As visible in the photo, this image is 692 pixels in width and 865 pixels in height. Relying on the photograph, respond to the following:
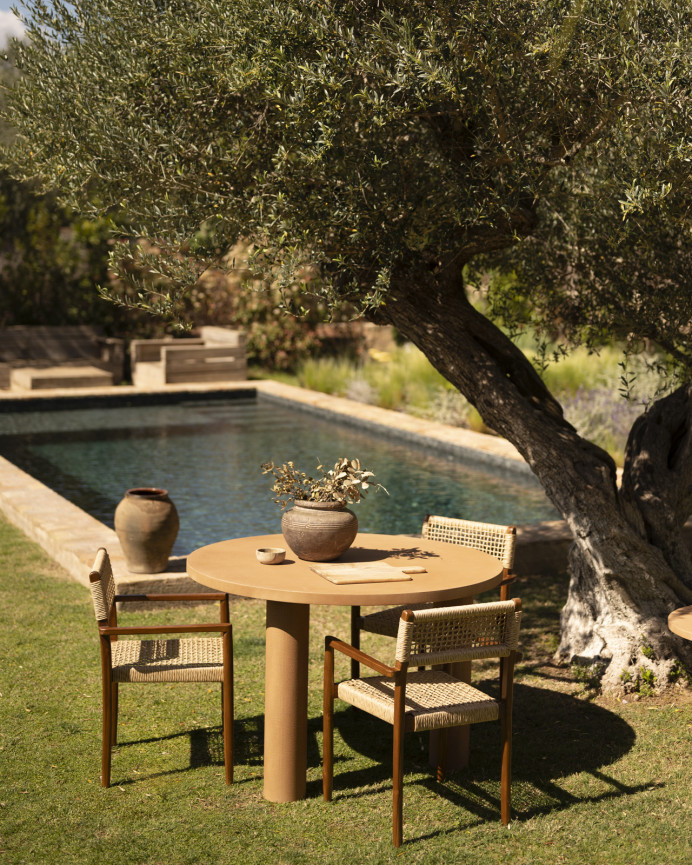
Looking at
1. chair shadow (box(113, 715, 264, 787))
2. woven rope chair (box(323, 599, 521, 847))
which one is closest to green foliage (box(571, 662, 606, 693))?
woven rope chair (box(323, 599, 521, 847))

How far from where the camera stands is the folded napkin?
4.34 metres

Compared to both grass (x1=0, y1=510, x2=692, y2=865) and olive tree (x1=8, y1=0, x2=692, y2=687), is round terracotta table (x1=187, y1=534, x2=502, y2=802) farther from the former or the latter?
olive tree (x1=8, y1=0, x2=692, y2=687)

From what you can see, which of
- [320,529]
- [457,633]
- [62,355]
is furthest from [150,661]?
[62,355]

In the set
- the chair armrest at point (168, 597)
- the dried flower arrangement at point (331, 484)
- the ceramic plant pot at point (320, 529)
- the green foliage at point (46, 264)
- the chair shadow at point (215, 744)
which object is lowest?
the chair shadow at point (215, 744)

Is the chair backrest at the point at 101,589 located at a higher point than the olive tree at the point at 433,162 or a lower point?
lower

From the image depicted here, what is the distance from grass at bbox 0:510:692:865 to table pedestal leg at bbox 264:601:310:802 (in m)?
0.10

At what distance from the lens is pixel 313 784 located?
14.8 ft

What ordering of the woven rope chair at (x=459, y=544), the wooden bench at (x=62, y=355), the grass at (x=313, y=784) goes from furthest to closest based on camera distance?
the wooden bench at (x=62, y=355), the woven rope chair at (x=459, y=544), the grass at (x=313, y=784)

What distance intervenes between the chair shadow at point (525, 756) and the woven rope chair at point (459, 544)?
1.53 ft

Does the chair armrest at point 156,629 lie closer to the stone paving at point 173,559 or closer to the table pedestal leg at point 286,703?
the table pedestal leg at point 286,703

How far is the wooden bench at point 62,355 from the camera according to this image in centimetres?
1870

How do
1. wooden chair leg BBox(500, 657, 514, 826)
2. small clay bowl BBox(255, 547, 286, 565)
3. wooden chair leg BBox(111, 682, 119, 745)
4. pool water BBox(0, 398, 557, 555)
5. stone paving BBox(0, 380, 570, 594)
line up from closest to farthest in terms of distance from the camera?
wooden chair leg BBox(500, 657, 514, 826) < small clay bowl BBox(255, 547, 286, 565) < wooden chair leg BBox(111, 682, 119, 745) < stone paving BBox(0, 380, 570, 594) < pool water BBox(0, 398, 557, 555)

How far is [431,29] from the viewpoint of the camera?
418cm

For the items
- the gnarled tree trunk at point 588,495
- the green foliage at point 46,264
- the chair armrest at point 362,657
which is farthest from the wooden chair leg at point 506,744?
Result: the green foliage at point 46,264
